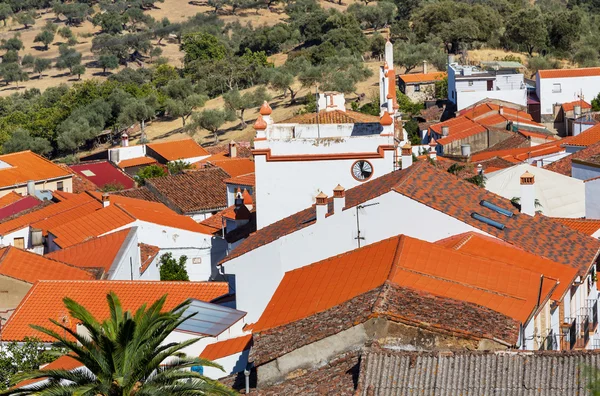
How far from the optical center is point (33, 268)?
1309 inches

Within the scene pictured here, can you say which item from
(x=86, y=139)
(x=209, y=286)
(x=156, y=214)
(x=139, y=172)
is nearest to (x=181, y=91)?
(x=86, y=139)

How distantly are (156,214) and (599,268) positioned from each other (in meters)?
19.1

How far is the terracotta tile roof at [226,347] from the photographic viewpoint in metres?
23.8

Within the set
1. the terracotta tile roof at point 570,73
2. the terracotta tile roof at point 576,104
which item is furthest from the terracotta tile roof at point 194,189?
the terracotta tile roof at point 570,73

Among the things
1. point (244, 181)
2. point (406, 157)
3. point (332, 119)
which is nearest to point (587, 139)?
point (332, 119)

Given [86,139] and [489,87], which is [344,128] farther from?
[86,139]

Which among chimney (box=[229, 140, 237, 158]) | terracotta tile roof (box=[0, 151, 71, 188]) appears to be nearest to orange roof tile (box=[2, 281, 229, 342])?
terracotta tile roof (box=[0, 151, 71, 188])

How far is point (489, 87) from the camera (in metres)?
68.3

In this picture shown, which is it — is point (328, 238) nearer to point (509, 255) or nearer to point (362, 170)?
point (509, 255)

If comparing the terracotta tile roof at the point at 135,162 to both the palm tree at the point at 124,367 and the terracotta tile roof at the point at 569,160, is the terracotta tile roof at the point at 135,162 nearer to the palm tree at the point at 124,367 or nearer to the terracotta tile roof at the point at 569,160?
the terracotta tile roof at the point at 569,160

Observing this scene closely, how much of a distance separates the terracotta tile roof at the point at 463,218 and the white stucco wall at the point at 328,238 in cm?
20

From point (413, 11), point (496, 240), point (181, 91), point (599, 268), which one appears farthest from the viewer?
point (413, 11)

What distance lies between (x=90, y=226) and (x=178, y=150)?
94.1 ft

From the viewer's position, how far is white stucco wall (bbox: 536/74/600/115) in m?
66.8
